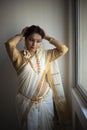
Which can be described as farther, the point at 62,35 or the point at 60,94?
the point at 62,35

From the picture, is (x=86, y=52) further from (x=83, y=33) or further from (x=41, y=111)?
(x=41, y=111)

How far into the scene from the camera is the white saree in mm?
1945

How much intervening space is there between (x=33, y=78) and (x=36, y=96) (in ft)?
0.52

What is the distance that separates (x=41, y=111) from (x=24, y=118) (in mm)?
163

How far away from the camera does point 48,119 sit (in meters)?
2.02

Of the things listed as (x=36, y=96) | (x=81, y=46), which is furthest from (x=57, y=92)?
(x=81, y=46)

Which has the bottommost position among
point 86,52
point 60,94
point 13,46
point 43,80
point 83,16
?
point 60,94

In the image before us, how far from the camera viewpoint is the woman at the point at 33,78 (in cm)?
194

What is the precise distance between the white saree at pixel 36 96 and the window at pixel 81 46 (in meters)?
0.35

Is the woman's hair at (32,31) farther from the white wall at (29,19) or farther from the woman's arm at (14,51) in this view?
the white wall at (29,19)

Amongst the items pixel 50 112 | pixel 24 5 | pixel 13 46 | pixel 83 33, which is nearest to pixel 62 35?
pixel 83 33

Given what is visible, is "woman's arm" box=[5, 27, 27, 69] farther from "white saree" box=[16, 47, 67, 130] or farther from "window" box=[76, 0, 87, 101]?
"window" box=[76, 0, 87, 101]

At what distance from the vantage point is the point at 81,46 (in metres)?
2.24

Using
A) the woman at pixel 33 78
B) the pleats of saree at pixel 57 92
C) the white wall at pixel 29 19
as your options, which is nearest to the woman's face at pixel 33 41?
the woman at pixel 33 78
